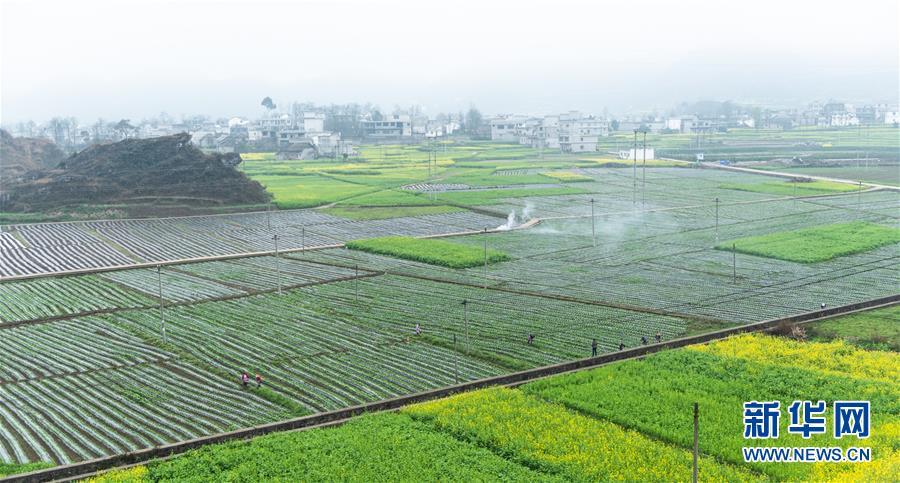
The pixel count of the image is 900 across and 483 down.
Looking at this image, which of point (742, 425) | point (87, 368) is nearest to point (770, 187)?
point (742, 425)

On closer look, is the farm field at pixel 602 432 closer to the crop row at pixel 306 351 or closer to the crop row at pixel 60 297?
the crop row at pixel 306 351

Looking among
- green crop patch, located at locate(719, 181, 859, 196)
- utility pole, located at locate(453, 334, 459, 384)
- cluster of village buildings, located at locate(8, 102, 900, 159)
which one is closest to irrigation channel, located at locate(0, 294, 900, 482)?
utility pole, located at locate(453, 334, 459, 384)

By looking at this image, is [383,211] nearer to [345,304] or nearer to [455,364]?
[345,304]

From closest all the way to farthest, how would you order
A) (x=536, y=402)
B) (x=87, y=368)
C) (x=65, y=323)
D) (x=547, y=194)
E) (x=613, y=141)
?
(x=536, y=402), (x=87, y=368), (x=65, y=323), (x=547, y=194), (x=613, y=141)

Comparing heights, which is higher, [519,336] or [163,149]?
[163,149]

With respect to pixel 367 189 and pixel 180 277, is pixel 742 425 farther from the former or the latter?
pixel 367 189

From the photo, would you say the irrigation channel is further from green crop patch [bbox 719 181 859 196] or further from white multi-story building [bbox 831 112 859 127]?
white multi-story building [bbox 831 112 859 127]
